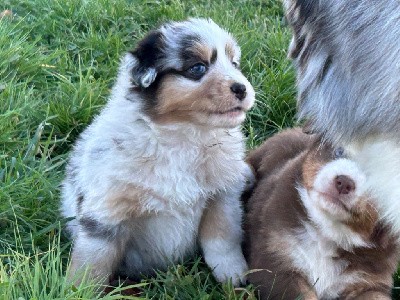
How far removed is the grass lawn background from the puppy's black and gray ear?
77cm

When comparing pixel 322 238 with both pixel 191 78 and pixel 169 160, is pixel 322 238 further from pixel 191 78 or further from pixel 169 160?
pixel 191 78

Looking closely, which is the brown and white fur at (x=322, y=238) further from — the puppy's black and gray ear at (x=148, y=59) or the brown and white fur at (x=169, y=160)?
the puppy's black and gray ear at (x=148, y=59)

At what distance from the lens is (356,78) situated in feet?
7.16

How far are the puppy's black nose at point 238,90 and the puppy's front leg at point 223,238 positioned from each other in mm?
471

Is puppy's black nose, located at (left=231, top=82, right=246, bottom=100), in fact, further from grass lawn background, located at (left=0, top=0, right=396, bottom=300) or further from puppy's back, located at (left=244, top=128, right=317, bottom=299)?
grass lawn background, located at (left=0, top=0, right=396, bottom=300)

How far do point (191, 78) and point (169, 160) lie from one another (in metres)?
0.34

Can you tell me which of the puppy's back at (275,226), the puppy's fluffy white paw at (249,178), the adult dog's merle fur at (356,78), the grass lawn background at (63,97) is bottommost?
the grass lawn background at (63,97)

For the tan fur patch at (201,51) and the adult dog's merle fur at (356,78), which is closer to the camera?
the adult dog's merle fur at (356,78)

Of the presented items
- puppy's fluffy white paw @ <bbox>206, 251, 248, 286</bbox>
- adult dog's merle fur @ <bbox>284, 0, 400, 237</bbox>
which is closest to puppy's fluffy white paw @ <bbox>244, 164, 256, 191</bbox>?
puppy's fluffy white paw @ <bbox>206, 251, 248, 286</bbox>

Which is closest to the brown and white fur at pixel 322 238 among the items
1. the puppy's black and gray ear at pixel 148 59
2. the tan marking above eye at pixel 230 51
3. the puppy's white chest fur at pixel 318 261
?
the puppy's white chest fur at pixel 318 261

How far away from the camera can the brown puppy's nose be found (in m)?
2.53

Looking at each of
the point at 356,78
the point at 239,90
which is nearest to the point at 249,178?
the point at 239,90

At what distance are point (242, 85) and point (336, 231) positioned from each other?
654 mm

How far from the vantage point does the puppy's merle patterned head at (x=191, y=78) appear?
2.71m
